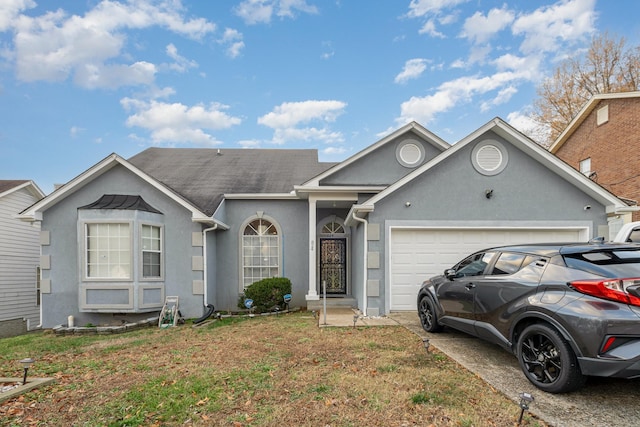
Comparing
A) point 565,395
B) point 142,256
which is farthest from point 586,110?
point 142,256

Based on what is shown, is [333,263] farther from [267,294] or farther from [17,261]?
[17,261]

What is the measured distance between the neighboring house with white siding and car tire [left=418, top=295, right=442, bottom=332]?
1427 centimetres

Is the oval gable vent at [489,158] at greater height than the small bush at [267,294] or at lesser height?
greater

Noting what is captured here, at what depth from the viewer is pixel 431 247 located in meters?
8.61

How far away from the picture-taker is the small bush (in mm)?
A: 10102

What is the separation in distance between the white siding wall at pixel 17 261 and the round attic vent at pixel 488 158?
15.5 meters

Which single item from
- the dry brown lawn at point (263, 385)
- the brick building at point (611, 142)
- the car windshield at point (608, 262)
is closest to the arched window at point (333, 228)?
the dry brown lawn at point (263, 385)

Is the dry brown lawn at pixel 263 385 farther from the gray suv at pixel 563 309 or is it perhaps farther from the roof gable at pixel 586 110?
the roof gable at pixel 586 110

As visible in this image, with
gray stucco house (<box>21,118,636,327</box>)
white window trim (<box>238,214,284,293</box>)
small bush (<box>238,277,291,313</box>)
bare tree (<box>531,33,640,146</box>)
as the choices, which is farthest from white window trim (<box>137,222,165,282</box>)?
bare tree (<box>531,33,640,146</box>)

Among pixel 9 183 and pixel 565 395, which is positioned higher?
pixel 9 183

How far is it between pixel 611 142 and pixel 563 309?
1596cm

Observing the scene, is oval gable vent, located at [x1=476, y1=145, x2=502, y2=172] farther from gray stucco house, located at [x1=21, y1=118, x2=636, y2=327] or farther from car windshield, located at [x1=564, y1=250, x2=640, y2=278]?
car windshield, located at [x1=564, y1=250, x2=640, y2=278]

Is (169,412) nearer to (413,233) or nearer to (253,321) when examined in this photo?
(253,321)

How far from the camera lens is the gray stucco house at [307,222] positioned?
8430mm
